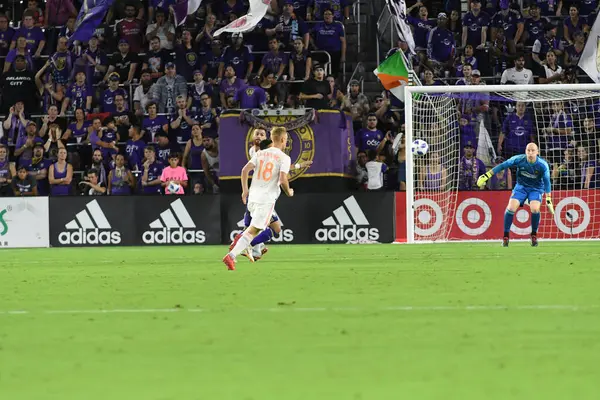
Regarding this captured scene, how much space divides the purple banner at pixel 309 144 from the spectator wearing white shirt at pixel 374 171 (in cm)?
39

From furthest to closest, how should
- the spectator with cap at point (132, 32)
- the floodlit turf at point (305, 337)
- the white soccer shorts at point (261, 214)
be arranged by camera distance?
the spectator with cap at point (132, 32), the white soccer shorts at point (261, 214), the floodlit turf at point (305, 337)

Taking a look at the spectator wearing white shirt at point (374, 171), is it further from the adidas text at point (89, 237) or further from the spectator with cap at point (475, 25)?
the adidas text at point (89, 237)

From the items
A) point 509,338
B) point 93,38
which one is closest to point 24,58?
point 93,38

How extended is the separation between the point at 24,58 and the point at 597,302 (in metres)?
19.5

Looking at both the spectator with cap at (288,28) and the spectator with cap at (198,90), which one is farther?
the spectator with cap at (288,28)

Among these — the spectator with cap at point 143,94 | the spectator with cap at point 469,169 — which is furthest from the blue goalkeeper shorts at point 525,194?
the spectator with cap at point 143,94

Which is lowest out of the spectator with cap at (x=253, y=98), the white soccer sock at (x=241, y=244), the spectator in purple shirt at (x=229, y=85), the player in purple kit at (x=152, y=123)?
the white soccer sock at (x=241, y=244)

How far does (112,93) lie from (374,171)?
5877mm

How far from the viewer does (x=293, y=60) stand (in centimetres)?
2292

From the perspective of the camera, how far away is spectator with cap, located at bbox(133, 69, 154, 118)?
76.9 feet

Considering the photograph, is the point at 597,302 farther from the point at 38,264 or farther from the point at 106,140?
the point at 106,140

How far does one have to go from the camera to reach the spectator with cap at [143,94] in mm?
23434

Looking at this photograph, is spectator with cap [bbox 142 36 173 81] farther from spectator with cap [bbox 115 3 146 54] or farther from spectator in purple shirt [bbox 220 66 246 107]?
spectator in purple shirt [bbox 220 66 246 107]

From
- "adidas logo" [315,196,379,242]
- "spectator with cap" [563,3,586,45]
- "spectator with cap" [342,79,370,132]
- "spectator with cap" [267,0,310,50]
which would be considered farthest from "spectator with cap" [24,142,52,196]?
A: "spectator with cap" [563,3,586,45]
